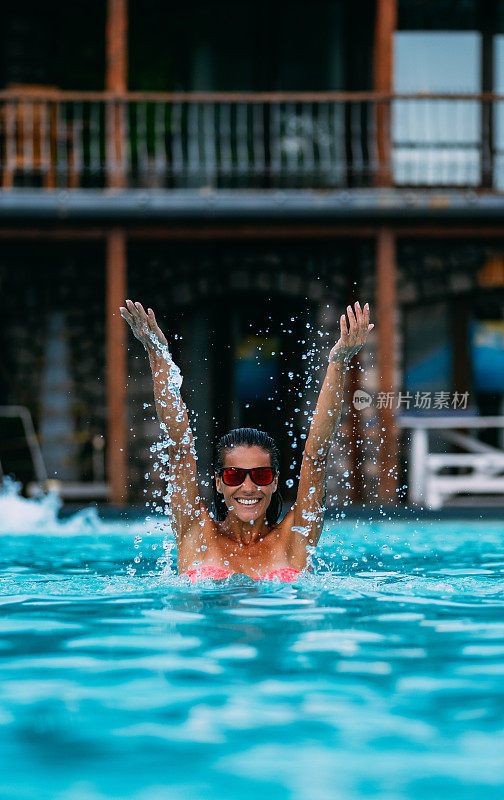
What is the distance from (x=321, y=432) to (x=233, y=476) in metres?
0.40

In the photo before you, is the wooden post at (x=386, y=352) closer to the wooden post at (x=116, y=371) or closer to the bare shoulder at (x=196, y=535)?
the wooden post at (x=116, y=371)

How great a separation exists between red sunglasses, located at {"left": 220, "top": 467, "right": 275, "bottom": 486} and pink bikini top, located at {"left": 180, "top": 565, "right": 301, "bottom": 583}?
1.72 feet

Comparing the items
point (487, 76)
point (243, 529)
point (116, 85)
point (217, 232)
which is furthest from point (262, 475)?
point (487, 76)

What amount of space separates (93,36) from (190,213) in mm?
3405

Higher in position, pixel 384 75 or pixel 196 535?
pixel 384 75

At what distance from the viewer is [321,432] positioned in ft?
15.0

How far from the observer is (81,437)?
12828 millimetres

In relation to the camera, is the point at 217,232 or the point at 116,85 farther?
the point at 217,232

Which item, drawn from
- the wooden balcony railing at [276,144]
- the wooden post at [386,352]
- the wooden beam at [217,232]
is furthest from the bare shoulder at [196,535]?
the wooden balcony railing at [276,144]

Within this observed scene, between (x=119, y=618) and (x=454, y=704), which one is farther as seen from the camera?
(x=119, y=618)

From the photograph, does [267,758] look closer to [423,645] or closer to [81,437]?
[423,645]

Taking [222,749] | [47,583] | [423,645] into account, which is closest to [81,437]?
[47,583]

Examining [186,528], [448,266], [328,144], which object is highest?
[328,144]

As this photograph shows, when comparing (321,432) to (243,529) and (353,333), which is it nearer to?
(353,333)
